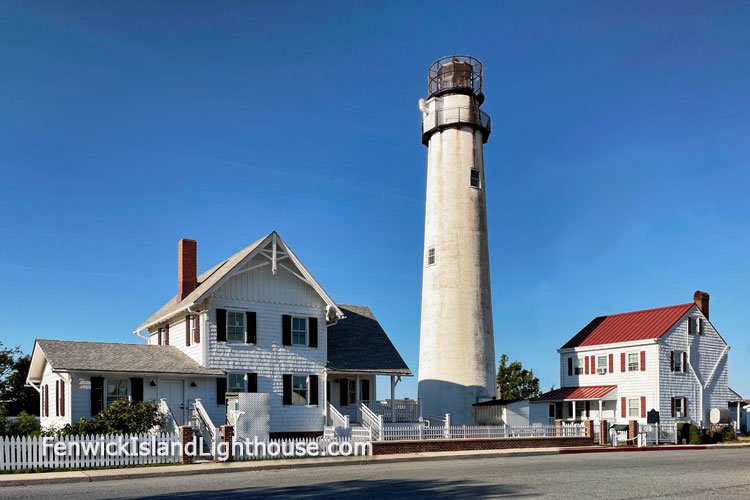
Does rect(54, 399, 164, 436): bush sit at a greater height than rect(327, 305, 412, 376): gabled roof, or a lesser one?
lesser

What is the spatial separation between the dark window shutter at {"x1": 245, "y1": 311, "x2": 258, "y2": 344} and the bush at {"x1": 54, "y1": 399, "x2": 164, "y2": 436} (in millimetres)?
5103

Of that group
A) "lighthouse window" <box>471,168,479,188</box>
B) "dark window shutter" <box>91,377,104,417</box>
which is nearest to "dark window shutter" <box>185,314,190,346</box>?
"dark window shutter" <box>91,377,104,417</box>

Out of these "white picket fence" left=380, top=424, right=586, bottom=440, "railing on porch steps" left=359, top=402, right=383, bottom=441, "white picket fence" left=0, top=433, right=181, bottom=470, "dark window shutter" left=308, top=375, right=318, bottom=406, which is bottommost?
"white picket fence" left=380, top=424, right=586, bottom=440

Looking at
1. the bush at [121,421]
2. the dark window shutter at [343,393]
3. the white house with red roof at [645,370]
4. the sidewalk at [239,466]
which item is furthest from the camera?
the white house with red roof at [645,370]

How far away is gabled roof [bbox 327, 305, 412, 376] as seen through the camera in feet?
106

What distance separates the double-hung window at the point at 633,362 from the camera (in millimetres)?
41812

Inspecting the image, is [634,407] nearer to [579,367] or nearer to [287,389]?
[579,367]

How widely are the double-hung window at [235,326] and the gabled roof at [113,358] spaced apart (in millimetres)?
1741

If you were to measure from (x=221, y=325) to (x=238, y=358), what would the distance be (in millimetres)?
1537

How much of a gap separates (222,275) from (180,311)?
9.90ft

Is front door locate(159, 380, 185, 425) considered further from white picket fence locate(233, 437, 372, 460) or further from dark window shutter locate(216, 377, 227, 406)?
white picket fence locate(233, 437, 372, 460)

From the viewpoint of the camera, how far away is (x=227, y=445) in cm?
2372

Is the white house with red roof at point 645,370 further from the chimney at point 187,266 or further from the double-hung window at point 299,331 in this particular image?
the chimney at point 187,266

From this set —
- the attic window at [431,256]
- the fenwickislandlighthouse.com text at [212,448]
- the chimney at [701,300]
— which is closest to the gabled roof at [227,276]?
the fenwickislandlighthouse.com text at [212,448]
